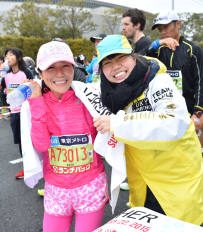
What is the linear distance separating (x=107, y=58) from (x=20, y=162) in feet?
12.2

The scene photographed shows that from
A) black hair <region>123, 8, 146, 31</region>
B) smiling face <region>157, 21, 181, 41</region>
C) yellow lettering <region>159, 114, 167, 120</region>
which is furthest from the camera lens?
black hair <region>123, 8, 146, 31</region>

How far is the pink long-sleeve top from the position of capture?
1571mm

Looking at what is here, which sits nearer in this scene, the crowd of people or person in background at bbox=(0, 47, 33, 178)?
the crowd of people

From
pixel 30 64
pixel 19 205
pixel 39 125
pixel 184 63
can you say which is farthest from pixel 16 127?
pixel 30 64

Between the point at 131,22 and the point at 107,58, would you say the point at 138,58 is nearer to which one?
the point at 107,58

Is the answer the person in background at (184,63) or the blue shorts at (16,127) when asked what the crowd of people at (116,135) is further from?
the blue shorts at (16,127)

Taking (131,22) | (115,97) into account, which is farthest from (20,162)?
(115,97)

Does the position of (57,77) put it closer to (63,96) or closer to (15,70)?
(63,96)

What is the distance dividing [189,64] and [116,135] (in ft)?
5.40

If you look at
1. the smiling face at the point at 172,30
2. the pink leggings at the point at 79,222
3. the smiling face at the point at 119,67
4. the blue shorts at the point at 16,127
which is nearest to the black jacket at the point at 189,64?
the smiling face at the point at 172,30

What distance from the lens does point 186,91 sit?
8.54ft

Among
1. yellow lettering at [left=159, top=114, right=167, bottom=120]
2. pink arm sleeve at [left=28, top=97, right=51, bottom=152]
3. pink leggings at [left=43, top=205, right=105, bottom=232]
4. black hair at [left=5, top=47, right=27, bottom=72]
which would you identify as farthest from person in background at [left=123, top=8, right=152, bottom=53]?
pink leggings at [left=43, top=205, right=105, bottom=232]

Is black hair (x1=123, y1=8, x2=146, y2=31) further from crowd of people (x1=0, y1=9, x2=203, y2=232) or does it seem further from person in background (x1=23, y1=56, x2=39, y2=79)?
person in background (x1=23, y1=56, x2=39, y2=79)

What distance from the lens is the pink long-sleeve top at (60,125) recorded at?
1.57 meters
